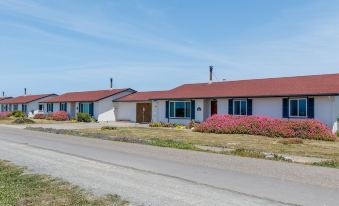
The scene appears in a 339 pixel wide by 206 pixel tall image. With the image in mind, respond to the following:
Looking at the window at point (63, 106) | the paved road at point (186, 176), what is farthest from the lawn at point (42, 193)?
the window at point (63, 106)

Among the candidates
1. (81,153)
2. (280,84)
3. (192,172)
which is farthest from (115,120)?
(192,172)

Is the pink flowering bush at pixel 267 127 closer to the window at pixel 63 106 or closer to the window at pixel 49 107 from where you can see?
the window at pixel 63 106

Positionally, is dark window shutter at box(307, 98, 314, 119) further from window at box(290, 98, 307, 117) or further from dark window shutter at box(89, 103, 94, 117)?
dark window shutter at box(89, 103, 94, 117)

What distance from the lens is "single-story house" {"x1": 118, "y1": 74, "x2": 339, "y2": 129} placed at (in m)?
26.6

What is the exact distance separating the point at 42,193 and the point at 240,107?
24344 millimetres

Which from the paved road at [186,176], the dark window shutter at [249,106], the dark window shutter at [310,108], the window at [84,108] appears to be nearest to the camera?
the paved road at [186,176]

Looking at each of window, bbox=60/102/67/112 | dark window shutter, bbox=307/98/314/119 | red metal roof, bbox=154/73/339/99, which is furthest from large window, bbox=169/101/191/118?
window, bbox=60/102/67/112

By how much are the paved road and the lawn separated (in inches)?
16.2

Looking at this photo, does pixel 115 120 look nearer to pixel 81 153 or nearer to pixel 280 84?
pixel 280 84

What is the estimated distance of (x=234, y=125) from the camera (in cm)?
2853

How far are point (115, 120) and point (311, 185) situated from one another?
41.2 m

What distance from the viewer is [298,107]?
27938 millimetres

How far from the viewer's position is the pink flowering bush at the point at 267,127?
964 inches

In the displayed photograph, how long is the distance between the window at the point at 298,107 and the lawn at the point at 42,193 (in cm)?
2027
